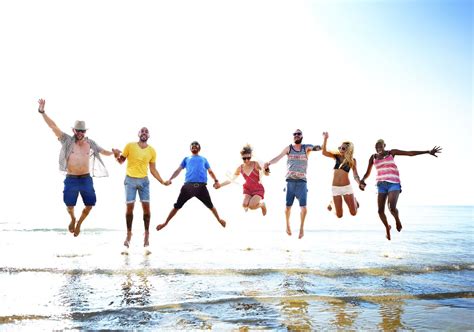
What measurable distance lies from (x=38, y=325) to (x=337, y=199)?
9.13 meters

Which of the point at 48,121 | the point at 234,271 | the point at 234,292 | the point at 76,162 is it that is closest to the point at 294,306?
the point at 234,292

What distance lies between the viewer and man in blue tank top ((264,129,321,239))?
39.7 feet

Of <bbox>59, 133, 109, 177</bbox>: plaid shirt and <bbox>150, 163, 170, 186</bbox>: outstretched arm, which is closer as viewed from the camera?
<bbox>59, 133, 109, 177</bbox>: plaid shirt

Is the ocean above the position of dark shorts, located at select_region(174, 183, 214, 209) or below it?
below

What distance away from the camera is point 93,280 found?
7.20m

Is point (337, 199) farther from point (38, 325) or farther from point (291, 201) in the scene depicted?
point (38, 325)

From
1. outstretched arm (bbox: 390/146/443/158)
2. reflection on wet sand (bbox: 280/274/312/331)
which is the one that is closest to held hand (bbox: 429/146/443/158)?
outstretched arm (bbox: 390/146/443/158)

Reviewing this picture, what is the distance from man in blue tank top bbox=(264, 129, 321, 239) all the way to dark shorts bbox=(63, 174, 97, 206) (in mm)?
4639

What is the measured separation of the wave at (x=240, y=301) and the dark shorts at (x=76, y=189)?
226 inches

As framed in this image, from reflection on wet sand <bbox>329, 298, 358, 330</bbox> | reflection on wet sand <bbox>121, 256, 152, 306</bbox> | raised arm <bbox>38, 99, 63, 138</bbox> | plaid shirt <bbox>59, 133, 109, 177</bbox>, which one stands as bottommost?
reflection on wet sand <bbox>329, 298, 358, 330</bbox>

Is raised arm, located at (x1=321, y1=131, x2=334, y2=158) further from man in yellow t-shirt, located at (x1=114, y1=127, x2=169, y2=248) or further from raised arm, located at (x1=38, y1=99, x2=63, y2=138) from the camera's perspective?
raised arm, located at (x1=38, y1=99, x2=63, y2=138)

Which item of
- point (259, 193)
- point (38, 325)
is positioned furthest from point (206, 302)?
point (259, 193)

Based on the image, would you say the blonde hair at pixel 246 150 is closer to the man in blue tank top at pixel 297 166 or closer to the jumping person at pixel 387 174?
the man in blue tank top at pixel 297 166

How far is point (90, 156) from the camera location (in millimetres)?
10820
